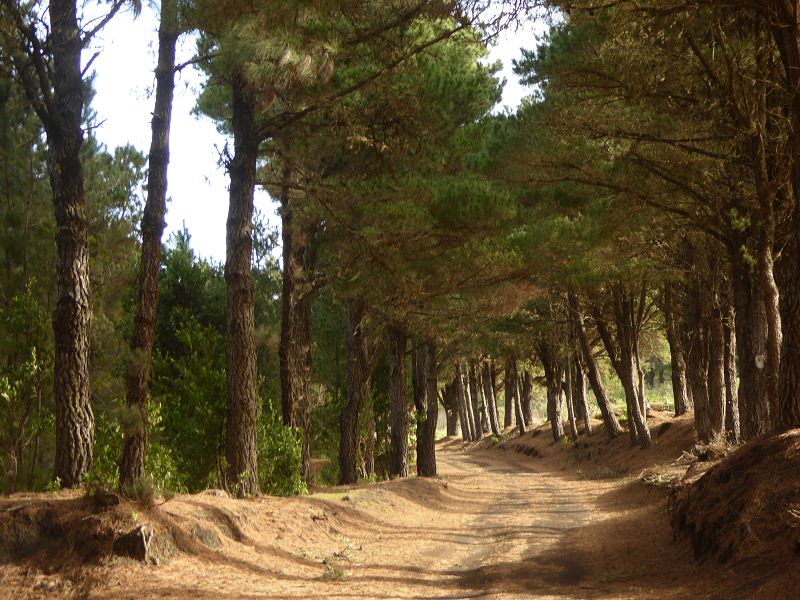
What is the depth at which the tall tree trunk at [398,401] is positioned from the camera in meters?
22.8

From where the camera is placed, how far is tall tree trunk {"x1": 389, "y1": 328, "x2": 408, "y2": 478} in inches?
897

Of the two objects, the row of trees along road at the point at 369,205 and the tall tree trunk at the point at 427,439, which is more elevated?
the row of trees along road at the point at 369,205

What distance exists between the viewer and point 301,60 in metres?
11.8

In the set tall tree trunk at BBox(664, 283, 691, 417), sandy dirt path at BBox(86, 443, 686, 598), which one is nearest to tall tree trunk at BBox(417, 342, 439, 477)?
sandy dirt path at BBox(86, 443, 686, 598)

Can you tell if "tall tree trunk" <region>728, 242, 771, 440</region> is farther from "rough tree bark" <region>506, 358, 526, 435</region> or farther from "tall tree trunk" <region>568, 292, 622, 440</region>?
"rough tree bark" <region>506, 358, 526, 435</region>

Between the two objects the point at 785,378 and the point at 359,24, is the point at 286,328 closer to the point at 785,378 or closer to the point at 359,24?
the point at 359,24

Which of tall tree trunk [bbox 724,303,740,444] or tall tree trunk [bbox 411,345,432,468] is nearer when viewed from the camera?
tall tree trunk [bbox 724,303,740,444]

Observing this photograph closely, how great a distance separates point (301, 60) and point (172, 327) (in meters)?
11.2

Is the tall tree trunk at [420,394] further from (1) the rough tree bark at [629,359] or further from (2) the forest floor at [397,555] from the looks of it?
(1) the rough tree bark at [629,359]

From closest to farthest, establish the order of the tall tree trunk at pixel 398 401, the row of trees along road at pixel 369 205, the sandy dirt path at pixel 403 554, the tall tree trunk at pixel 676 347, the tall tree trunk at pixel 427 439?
1. the sandy dirt path at pixel 403 554
2. the row of trees along road at pixel 369 205
3. the tall tree trunk at pixel 398 401
4. the tall tree trunk at pixel 427 439
5. the tall tree trunk at pixel 676 347

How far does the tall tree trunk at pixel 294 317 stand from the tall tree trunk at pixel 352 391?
1.52 metres

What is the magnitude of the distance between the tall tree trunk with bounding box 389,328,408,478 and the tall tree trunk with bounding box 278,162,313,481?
10.4ft

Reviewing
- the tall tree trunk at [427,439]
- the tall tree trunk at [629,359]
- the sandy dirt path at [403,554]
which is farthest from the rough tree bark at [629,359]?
the sandy dirt path at [403,554]

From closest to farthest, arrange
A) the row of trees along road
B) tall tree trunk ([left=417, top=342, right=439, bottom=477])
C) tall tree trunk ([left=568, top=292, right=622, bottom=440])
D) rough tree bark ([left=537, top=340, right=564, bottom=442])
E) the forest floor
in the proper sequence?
the forest floor, the row of trees along road, tall tree trunk ([left=417, top=342, right=439, bottom=477]), tall tree trunk ([left=568, top=292, right=622, bottom=440]), rough tree bark ([left=537, top=340, right=564, bottom=442])
